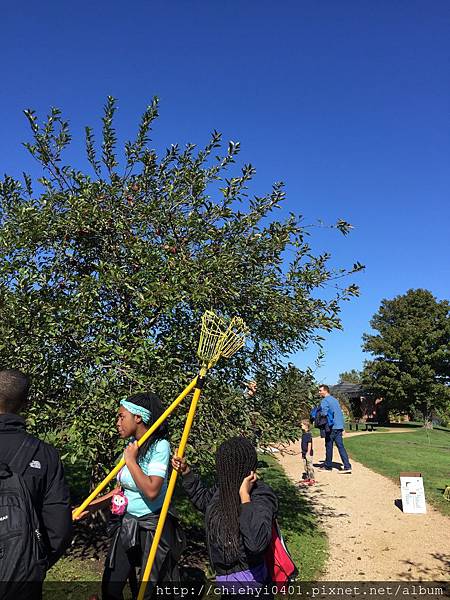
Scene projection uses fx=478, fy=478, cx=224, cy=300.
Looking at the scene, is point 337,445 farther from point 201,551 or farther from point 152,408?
→ point 152,408

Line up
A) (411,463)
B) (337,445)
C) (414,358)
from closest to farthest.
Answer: (337,445)
(411,463)
(414,358)

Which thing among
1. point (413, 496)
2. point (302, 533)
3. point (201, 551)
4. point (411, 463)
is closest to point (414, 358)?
point (411, 463)

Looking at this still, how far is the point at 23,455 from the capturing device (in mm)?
2428

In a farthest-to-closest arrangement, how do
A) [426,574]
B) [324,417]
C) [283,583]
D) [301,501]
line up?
[324,417] → [301,501] → [426,574] → [283,583]

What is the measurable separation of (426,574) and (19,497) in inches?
217

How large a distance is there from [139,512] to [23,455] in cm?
134

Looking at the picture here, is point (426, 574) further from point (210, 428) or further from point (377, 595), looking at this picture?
point (210, 428)

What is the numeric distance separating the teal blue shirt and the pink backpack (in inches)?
35.4

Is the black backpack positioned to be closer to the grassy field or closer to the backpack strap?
the backpack strap

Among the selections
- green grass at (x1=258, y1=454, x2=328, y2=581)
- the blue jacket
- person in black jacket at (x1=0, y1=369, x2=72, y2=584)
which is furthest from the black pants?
the blue jacket

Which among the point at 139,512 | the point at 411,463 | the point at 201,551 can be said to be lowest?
the point at 201,551

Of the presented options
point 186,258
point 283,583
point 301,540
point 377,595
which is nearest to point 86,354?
point 186,258

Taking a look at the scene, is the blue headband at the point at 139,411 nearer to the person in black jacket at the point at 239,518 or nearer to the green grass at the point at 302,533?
the person in black jacket at the point at 239,518

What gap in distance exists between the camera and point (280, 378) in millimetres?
5898
